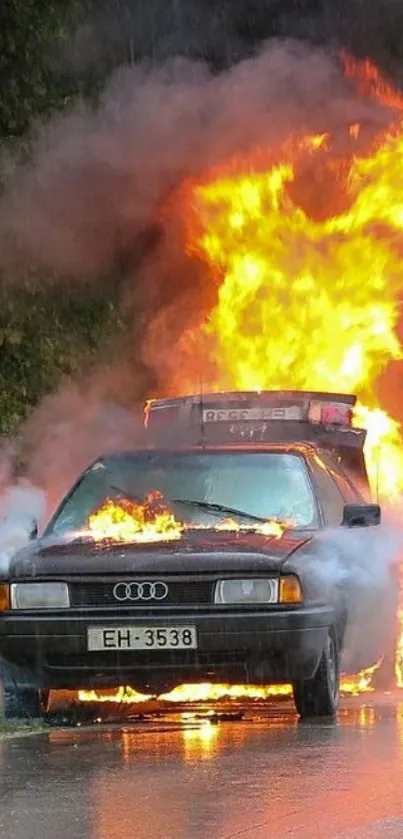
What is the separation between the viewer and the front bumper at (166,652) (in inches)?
343

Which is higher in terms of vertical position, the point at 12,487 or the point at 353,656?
the point at 12,487

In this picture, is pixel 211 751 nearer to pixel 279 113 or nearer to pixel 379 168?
pixel 279 113

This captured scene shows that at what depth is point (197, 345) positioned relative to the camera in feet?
55.4

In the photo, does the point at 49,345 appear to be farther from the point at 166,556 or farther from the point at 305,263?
the point at 166,556

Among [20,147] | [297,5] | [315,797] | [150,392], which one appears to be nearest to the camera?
[315,797]

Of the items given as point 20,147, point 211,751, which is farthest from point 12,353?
point 211,751

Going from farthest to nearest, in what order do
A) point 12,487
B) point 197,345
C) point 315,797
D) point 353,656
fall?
1. point 197,345
2. point 12,487
3. point 353,656
4. point 315,797

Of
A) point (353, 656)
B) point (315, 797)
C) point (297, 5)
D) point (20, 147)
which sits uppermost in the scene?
point (297, 5)

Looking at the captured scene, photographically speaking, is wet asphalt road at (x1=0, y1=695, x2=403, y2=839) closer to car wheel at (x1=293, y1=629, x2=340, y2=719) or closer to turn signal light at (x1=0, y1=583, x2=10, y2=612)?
car wheel at (x1=293, y1=629, x2=340, y2=719)

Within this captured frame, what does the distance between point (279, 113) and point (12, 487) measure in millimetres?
4899

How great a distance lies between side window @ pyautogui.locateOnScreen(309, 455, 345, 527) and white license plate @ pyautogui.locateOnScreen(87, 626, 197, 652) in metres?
1.64

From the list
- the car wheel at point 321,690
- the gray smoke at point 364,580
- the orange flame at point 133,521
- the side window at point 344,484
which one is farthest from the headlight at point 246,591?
the side window at point 344,484

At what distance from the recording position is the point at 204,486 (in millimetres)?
10195

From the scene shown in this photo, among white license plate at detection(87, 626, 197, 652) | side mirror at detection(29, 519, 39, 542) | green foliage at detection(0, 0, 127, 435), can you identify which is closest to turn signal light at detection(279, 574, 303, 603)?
white license plate at detection(87, 626, 197, 652)
